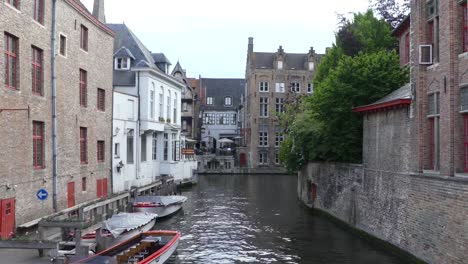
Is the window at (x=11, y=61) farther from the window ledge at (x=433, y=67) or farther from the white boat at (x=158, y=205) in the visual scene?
the window ledge at (x=433, y=67)

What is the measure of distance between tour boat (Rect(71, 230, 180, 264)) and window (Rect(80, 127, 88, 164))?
729cm

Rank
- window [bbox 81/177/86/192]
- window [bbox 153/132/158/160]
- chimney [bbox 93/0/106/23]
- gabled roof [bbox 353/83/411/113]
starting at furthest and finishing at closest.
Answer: window [bbox 153/132/158/160], chimney [bbox 93/0/106/23], window [bbox 81/177/86/192], gabled roof [bbox 353/83/411/113]

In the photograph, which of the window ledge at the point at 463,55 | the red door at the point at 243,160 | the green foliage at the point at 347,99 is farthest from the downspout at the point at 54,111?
the red door at the point at 243,160

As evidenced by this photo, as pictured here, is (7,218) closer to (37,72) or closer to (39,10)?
(37,72)

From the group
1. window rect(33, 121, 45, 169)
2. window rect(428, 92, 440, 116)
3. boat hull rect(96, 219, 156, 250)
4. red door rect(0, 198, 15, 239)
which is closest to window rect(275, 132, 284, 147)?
boat hull rect(96, 219, 156, 250)

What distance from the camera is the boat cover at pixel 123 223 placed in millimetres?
18766

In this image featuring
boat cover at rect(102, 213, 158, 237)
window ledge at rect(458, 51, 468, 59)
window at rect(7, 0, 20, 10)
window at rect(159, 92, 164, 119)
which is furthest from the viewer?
window at rect(159, 92, 164, 119)

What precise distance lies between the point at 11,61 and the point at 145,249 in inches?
307

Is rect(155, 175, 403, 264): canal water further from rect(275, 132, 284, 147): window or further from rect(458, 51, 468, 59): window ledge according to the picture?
rect(275, 132, 284, 147): window

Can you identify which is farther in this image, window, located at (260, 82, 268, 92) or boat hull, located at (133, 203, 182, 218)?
window, located at (260, 82, 268, 92)

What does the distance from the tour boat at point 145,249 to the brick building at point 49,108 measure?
3720mm

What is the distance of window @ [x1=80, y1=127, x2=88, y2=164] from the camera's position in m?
25.0

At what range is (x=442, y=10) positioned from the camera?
1564 cm

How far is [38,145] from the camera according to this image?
1989 centimetres
